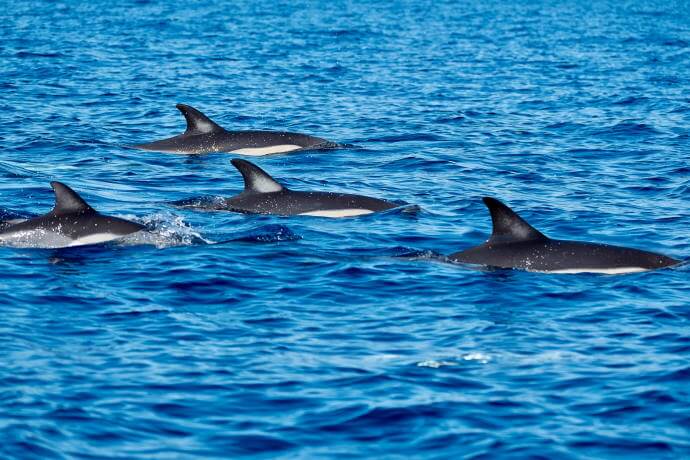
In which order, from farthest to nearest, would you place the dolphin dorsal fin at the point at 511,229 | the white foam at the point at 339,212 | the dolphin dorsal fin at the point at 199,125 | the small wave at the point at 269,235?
1. the dolphin dorsal fin at the point at 199,125
2. the white foam at the point at 339,212
3. the small wave at the point at 269,235
4. the dolphin dorsal fin at the point at 511,229

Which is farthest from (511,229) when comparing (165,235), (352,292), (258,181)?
(258,181)

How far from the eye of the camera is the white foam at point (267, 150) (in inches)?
1067

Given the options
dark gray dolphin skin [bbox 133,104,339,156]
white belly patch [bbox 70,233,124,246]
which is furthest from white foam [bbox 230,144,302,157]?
white belly patch [bbox 70,233,124,246]

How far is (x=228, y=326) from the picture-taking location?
14328 millimetres

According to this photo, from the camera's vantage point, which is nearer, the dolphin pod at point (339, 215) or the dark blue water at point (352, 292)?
the dark blue water at point (352, 292)

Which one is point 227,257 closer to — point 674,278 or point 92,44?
point 674,278

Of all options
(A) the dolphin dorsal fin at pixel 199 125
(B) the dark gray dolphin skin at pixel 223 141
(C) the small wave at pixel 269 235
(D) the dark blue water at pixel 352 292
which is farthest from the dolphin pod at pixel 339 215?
(A) the dolphin dorsal fin at pixel 199 125

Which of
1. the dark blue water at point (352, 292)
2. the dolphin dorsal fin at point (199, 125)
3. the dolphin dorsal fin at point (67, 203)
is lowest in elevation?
the dark blue water at point (352, 292)

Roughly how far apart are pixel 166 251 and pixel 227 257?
886 mm

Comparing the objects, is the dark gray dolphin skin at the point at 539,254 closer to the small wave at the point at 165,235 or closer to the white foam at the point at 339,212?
the white foam at the point at 339,212

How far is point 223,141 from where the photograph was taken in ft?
90.3

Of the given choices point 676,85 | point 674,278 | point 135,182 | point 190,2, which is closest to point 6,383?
point 674,278

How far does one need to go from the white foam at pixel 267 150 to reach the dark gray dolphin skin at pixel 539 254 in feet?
34.0

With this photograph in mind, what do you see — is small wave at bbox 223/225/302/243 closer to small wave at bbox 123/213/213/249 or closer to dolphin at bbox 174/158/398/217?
small wave at bbox 123/213/213/249
